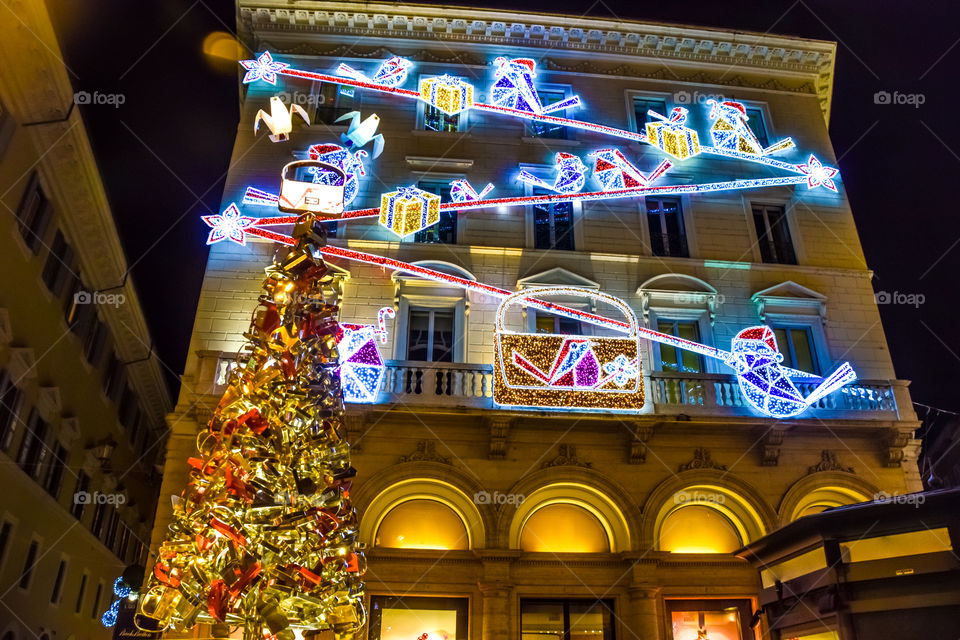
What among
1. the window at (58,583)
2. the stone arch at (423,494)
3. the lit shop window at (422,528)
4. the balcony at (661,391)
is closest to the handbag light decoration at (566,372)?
the balcony at (661,391)

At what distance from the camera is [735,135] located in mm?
20469

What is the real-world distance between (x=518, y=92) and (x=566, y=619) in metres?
14.6

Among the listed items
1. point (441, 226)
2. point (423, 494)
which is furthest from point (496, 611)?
point (441, 226)

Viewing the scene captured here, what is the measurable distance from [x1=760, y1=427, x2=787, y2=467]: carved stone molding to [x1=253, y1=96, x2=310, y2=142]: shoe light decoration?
14.3 m

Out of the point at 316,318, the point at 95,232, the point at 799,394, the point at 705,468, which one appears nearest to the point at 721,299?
the point at 799,394

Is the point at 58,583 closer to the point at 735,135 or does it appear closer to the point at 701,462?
the point at 701,462

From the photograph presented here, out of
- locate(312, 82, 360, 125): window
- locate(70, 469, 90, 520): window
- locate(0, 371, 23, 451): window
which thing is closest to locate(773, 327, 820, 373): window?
locate(312, 82, 360, 125): window

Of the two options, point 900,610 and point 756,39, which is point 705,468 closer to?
point 900,610

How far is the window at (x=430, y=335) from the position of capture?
16.9 meters

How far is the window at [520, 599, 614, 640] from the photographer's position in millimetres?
14242

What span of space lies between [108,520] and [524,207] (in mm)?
21205

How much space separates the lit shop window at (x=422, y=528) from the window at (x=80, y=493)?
1386cm

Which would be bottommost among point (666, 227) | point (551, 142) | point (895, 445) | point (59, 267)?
point (895, 445)

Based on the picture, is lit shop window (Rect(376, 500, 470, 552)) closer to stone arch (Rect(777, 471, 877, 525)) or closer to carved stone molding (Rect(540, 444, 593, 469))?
carved stone molding (Rect(540, 444, 593, 469))
